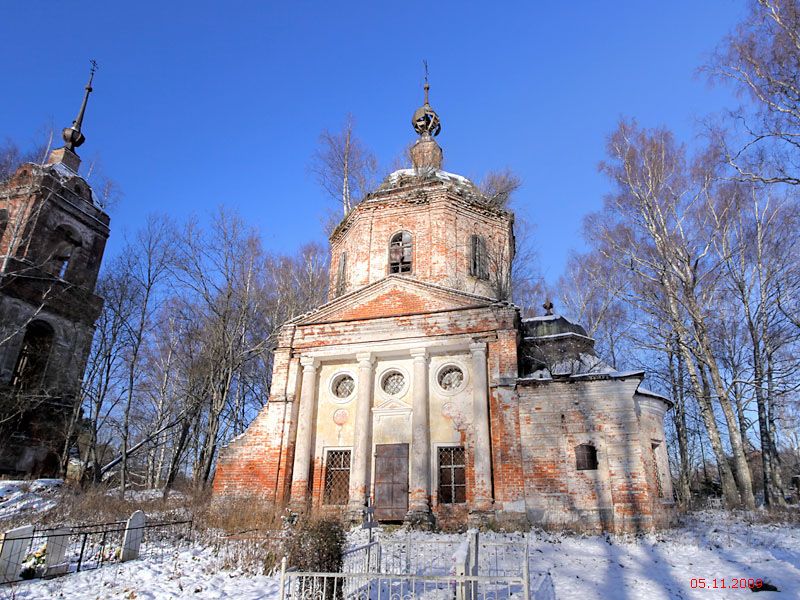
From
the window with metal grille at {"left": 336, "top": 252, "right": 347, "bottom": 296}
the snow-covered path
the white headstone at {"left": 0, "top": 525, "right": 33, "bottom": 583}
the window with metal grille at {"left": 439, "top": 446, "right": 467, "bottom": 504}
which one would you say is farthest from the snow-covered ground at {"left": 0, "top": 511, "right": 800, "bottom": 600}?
the window with metal grille at {"left": 336, "top": 252, "right": 347, "bottom": 296}

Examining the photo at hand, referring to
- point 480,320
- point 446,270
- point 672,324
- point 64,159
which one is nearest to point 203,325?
point 64,159

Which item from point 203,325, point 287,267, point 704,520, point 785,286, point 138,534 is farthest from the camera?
point 287,267

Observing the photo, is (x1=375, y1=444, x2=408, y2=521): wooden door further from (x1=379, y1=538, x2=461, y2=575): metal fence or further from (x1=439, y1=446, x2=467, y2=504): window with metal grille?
(x1=379, y1=538, x2=461, y2=575): metal fence

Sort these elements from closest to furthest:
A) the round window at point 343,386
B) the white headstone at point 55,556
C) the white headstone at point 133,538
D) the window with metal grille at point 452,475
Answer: the white headstone at point 55,556 → the white headstone at point 133,538 → the window with metal grille at point 452,475 → the round window at point 343,386

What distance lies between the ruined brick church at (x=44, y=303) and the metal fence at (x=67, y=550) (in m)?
9.75

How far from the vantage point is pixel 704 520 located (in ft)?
47.0

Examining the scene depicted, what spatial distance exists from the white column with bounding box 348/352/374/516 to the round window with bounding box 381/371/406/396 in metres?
0.55

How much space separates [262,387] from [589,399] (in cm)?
2060

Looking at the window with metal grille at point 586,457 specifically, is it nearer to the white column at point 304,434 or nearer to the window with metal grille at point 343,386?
the window with metal grille at point 343,386

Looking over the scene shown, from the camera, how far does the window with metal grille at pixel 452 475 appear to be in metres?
14.4

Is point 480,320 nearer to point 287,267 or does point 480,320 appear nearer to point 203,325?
point 203,325

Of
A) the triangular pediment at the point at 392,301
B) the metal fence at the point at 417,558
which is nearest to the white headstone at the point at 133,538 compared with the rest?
the metal fence at the point at 417,558

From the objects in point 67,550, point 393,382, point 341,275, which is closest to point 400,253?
point 341,275

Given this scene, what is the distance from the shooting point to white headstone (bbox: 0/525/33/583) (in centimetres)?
862
